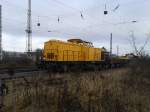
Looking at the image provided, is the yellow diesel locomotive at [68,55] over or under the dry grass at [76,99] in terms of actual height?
over

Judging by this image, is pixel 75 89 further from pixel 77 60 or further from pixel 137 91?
pixel 77 60

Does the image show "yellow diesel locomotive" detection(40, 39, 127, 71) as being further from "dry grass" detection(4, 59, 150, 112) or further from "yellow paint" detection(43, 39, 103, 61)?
"dry grass" detection(4, 59, 150, 112)

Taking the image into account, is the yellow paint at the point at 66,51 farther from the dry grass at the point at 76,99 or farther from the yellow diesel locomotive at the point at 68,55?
the dry grass at the point at 76,99

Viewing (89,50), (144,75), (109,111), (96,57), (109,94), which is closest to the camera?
(109,111)

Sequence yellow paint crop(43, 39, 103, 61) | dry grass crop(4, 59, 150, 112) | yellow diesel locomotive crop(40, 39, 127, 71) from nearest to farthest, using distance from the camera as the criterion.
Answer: dry grass crop(4, 59, 150, 112)
yellow diesel locomotive crop(40, 39, 127, 71)
yellow paint crop(43, 39, 103, 61)

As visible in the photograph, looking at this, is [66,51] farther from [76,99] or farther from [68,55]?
[76,99]

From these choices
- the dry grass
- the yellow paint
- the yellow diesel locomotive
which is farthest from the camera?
the yellow paint

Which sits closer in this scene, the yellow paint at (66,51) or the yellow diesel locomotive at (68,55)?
the yellow diesel locomotive at (68,55)

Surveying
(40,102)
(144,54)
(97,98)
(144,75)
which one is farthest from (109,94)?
(144,54)

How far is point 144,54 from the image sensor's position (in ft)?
80.1

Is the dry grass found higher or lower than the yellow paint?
lower

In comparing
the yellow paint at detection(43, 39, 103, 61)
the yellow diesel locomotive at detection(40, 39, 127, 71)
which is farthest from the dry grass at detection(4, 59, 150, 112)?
the yellow paint at detection(43, 39, 103, 61)

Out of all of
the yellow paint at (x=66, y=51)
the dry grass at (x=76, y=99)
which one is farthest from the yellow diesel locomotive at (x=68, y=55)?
the dry grass at (x=76, y=99)

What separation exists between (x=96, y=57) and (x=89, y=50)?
2.93 meters
